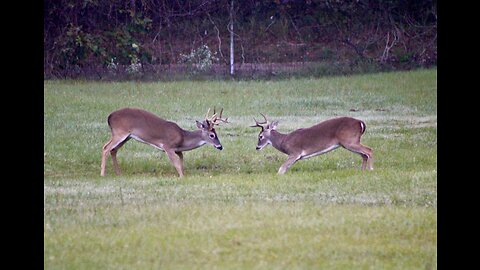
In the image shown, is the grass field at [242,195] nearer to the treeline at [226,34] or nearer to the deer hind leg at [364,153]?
the deer hind leg at [364,153]

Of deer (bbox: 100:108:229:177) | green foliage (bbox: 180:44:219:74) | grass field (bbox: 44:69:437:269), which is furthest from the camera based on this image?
green foliage (bbox: 180:44:219:74)

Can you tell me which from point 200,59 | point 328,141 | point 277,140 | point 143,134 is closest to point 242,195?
point 328,141

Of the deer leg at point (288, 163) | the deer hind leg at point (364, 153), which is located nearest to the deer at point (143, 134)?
the deer leg at point (288, 163)

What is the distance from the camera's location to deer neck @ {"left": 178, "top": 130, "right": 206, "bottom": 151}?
13.8m

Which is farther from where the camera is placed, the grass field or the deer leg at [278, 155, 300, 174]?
the deer leg at [278, 155, 300, 174]

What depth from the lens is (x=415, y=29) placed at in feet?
82.5

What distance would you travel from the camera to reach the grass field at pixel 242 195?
26.8 ft

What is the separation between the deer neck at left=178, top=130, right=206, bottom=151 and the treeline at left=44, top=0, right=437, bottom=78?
969cm

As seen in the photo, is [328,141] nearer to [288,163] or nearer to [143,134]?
[288,163]

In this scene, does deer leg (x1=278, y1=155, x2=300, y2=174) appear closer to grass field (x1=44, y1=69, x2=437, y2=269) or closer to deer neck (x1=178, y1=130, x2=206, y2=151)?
grass field (x1=44, y1=69, x2=437, y2=269)

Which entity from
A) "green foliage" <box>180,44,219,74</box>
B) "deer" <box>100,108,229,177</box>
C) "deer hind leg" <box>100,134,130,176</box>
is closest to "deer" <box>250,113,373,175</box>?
"deer" <box>100,108,229,177</box>
